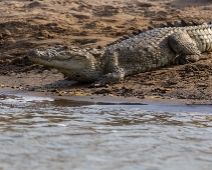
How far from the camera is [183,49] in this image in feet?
28.3

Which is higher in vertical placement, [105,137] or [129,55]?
[129,55]

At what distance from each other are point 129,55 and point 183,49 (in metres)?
0.87

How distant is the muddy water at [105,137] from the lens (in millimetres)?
4395

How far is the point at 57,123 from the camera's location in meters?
5.70

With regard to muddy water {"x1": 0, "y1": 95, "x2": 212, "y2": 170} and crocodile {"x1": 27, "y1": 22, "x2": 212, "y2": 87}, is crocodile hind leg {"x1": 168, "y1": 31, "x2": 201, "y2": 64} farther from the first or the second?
muddy water {"x1": 0, "y1": 95, "x2": 212, "y2": 170}

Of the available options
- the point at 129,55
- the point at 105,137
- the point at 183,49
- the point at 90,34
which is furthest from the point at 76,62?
the point at 105,137

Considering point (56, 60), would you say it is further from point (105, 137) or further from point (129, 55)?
point (105, 137)

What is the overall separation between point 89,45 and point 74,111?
141 inches

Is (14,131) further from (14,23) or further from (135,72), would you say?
(14,23)

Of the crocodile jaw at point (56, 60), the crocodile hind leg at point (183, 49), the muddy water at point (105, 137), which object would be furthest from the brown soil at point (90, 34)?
the muddy water at point (105, 137)

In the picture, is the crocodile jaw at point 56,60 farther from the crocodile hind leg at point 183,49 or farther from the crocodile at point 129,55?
the crocodile hind leg at point 183,49

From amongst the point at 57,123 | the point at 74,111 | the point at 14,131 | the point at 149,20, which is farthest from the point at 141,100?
the point at 149,20

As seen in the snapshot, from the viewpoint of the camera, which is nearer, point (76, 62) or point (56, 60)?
point (56, 60)

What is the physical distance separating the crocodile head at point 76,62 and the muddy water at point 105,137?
1235 mm
